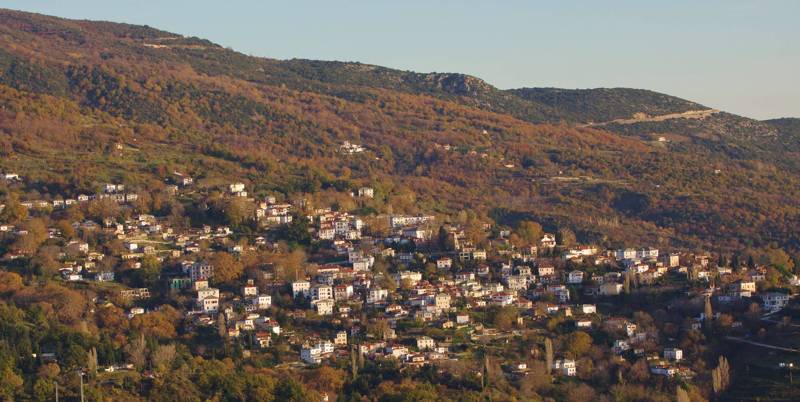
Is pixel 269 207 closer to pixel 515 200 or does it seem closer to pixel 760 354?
pixel 515 200

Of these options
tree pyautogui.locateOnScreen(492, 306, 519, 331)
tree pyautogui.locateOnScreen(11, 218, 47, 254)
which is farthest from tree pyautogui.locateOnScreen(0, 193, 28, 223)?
tree pyautogui.locateOnScreen(492, 306, 519, 331)

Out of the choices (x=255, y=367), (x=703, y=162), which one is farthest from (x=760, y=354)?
(x=703, y=162)

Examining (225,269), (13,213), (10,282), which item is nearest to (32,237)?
(13,213)

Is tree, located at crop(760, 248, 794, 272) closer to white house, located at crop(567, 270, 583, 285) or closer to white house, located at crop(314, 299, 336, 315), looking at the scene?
white house, located at crop(567, 270, 583, 285)

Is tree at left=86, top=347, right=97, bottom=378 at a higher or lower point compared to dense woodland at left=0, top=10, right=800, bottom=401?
lower

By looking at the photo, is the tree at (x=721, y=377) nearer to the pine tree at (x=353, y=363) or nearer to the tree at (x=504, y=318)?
the tree at (x=504, y=318)

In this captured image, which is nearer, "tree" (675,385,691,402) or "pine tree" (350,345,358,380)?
"tree" (675,385,691,402)
